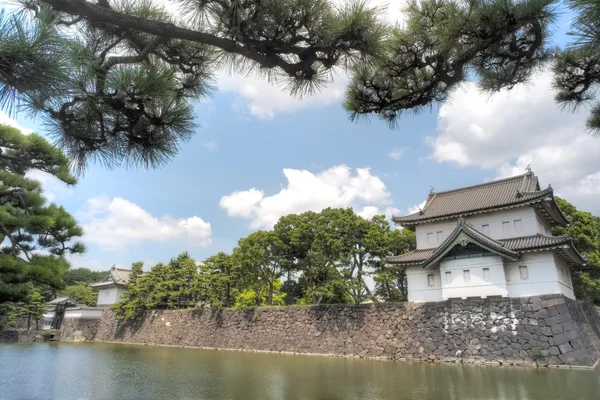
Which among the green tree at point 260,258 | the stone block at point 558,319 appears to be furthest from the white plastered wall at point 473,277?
the green tree at point 260,258

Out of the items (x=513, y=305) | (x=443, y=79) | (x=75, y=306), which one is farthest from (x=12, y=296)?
(x=75, y=306)

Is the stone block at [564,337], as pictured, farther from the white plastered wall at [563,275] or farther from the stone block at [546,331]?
the white plastered wall at [563,275]

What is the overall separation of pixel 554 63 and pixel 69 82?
358 cm

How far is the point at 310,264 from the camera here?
14742 millimetres

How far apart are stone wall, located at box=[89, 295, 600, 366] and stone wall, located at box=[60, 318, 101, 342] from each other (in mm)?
8998

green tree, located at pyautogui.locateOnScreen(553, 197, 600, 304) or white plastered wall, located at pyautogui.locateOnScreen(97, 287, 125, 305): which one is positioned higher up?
green tree, located at pyautogui.locateOnScreen(553, 197, 600, 304)

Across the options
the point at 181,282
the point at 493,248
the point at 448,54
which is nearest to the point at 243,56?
the point at 448,54

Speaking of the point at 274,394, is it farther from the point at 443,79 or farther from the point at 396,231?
the point at 396,231

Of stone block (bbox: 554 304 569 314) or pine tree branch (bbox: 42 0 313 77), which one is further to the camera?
stone block (bbox: 554 304 569 314)

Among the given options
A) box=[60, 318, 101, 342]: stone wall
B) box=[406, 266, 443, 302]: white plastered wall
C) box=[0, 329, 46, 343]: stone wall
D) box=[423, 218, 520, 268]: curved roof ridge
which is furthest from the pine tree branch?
box=[0, 329, 46, 343]: stone wall

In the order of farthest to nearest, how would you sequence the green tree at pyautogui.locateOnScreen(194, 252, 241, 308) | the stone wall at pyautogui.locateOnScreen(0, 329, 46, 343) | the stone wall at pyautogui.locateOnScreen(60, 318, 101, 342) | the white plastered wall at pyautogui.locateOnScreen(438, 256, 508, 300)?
the stone wall at pyautogui.locateOnScreen(60, 318, 101, 342) → the stone wall at pyautogui.locateOnScreen(0, 329, 46, 343) → the green tree at pyautogui.locateOnScreen(194, 252, 241, 308) → the white plastered wall at pyautogui.locateOnScreen(438, 256, 508, 300)

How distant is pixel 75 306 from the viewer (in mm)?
23906

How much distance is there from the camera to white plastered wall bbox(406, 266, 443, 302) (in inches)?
465

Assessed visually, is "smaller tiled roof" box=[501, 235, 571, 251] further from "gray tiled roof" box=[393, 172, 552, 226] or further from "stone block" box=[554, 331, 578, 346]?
"stone block" box=[554, 331, 578, 346]
